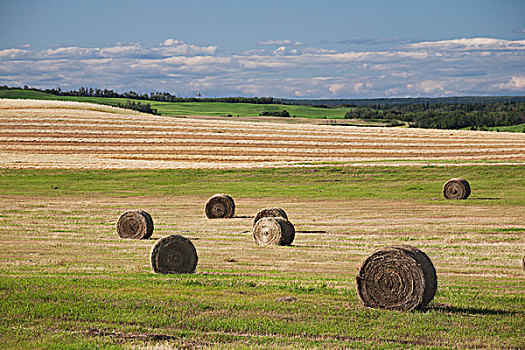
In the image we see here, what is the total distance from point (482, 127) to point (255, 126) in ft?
129

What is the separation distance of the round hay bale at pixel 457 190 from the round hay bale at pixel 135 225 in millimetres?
20759

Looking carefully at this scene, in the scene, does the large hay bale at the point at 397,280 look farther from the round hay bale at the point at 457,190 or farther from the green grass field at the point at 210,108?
the green grass field at the point at 210,108

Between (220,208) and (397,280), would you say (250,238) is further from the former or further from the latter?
(397,280)

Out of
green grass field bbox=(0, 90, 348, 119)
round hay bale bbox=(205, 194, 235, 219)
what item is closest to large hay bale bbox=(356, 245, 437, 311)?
round hay bale bbox=(205, 194, 235, 219)

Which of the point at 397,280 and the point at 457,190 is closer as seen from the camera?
the point at 397,280

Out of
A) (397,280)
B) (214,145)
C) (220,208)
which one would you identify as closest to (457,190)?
(220,208)

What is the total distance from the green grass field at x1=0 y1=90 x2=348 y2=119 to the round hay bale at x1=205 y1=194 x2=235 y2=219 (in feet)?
301

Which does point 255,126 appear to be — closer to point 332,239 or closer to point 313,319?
point 332,239

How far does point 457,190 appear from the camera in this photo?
39.3m

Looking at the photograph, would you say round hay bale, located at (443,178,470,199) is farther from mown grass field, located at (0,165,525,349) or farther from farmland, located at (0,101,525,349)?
farmland, located at (0,101,525,349)

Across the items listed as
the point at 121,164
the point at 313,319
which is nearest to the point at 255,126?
the point at 121,164

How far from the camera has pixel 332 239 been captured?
2369 centimetres

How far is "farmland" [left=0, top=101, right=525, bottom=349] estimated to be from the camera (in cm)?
1101

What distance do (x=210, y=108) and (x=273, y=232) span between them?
124m
